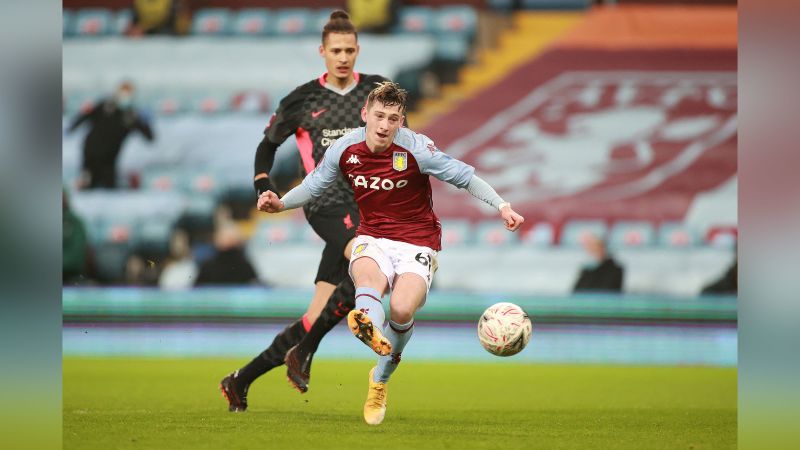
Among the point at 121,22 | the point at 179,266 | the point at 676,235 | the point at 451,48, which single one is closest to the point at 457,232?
the point at 676,235

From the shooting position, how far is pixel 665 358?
521 inches

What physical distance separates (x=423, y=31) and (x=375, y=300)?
12.0 meters

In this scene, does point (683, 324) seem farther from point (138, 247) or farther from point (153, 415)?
point (153, 415)

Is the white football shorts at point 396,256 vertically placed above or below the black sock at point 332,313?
above

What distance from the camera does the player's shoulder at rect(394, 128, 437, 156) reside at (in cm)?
601

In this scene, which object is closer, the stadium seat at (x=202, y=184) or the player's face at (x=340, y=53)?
the player's face at (x=340, y=53)

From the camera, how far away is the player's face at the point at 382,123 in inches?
231

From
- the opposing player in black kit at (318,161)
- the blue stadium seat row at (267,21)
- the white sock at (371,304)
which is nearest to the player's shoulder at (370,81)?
the opposing player in black kit at (318,161)

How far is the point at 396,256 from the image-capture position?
6.07m

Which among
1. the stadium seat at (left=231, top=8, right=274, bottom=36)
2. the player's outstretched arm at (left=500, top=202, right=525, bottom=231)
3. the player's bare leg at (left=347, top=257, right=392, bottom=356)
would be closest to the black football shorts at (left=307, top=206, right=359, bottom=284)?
the player's bare leg at (left=347, top=257, right=392, bottom=356)

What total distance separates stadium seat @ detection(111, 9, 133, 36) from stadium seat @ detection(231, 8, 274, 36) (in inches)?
62.2

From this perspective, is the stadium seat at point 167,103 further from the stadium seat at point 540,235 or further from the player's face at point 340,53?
the player's face at point 340,53

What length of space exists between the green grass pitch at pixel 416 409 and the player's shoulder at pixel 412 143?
4.64ft

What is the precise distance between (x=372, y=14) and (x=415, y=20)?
72 cm
